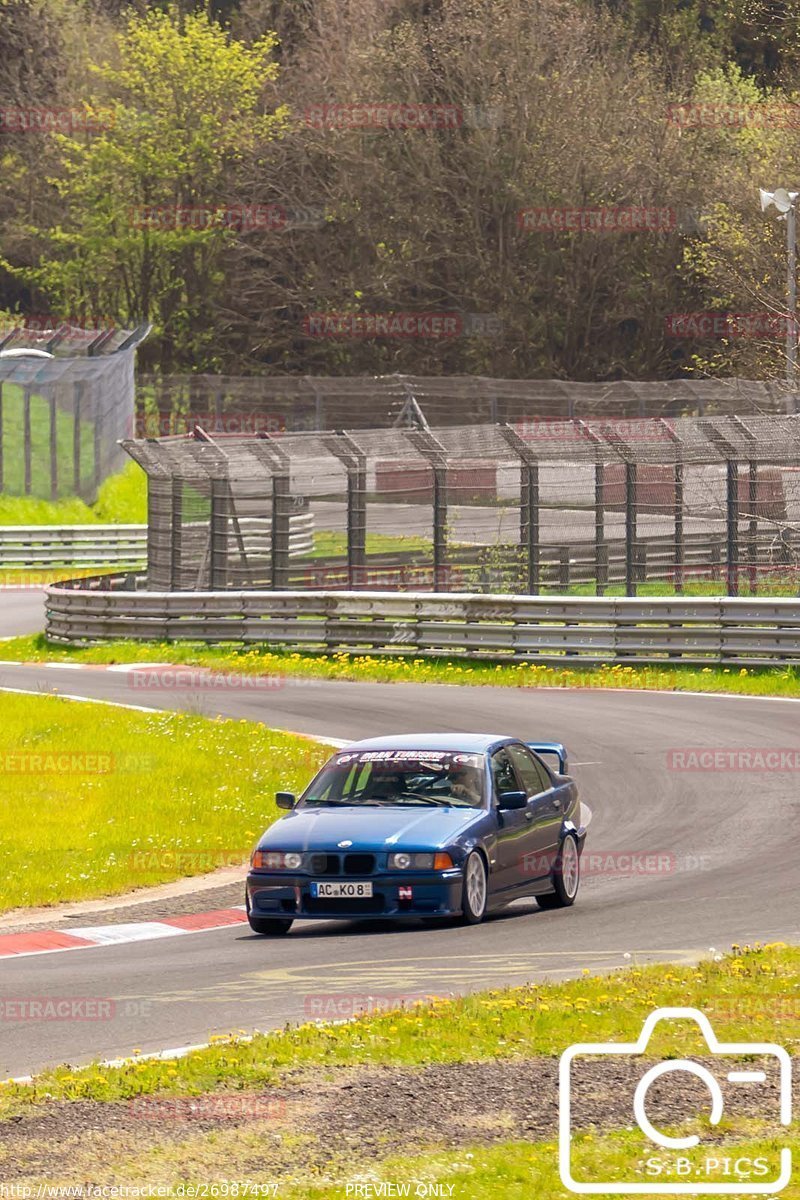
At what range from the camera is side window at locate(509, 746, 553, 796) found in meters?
14.4

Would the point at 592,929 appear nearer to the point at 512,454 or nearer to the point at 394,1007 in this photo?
the point at 394,1007

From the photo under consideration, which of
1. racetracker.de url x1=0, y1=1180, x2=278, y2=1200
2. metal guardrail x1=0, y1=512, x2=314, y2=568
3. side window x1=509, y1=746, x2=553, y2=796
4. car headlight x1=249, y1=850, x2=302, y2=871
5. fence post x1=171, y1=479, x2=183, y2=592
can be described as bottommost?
metal guardrail x1=0, y1=512, x2=314, y2=568

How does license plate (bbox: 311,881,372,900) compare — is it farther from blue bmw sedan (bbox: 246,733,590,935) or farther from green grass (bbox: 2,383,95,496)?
green grass (bbox: 2,383,95,496)

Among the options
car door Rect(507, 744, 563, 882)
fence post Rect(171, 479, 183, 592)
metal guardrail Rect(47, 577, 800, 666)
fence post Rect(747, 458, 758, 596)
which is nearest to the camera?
car door Rect(507, 744, 563, 882)

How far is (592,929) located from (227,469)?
20.3m

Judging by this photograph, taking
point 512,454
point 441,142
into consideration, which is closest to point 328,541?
point 512,454

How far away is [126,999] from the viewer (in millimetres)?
10641

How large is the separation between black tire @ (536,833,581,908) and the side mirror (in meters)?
0.55

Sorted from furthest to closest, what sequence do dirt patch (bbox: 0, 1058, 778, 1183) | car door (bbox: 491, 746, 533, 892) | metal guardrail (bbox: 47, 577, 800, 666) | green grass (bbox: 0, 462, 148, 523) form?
1. green grass (bbox: 0, 462, 148, 523)
2. metal guardrail (bbox: 47, 577, 800, 666)
3. car door (bbox: 491, 746, 533, 892)
4. dirt patch (bbox: 0, 1058, 778, 1183)

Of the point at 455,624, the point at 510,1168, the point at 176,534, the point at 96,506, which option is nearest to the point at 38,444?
the point at 96,506

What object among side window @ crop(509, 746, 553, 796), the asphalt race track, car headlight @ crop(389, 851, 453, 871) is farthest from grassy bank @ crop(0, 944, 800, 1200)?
side window @ crop(509, 746, 553, 796)

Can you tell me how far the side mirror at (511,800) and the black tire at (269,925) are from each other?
1636mm

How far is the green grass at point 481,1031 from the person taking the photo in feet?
27.5

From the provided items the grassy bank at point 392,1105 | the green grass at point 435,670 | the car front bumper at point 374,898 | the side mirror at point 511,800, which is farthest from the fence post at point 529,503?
the grassy bank at point 392,1105
